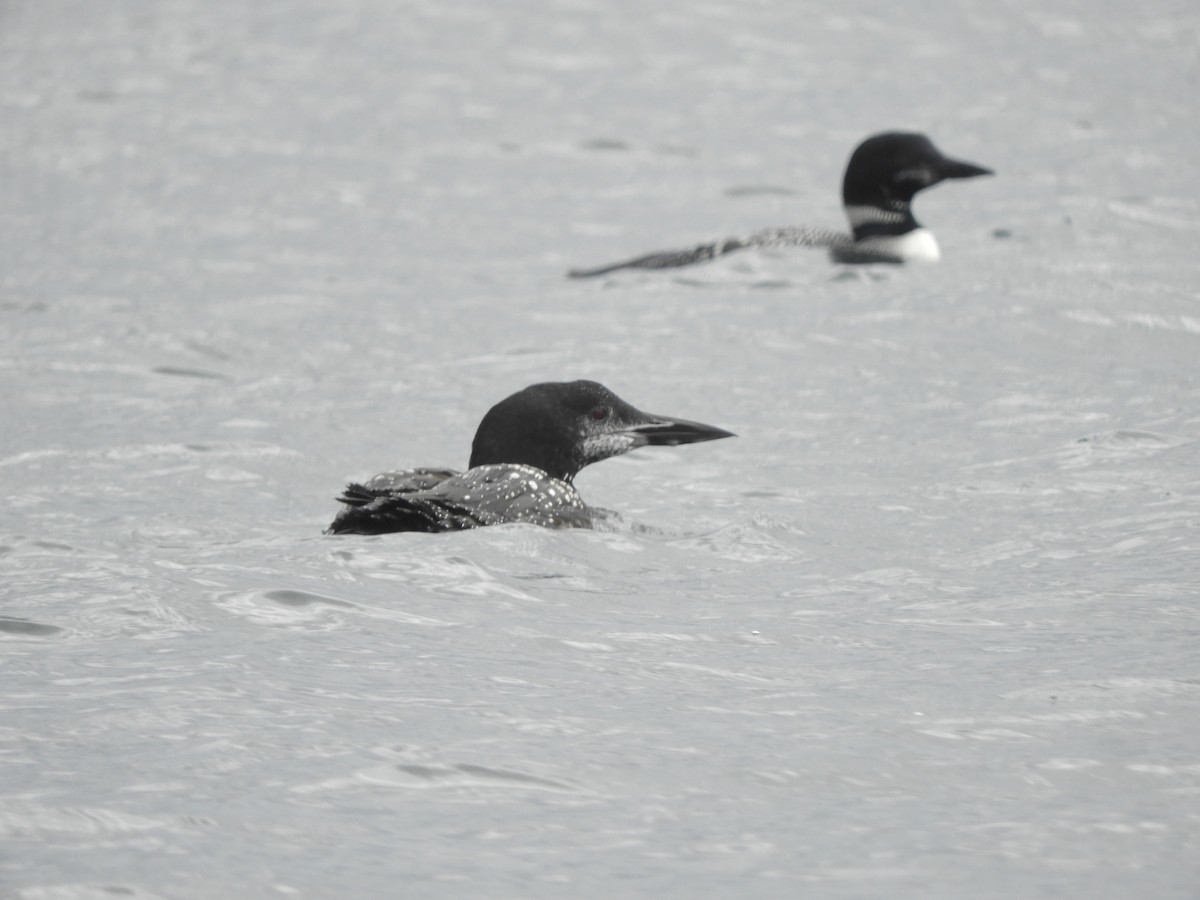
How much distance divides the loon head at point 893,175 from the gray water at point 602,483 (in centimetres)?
50

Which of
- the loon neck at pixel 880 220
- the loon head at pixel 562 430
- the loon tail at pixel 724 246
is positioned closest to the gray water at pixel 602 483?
the loon tail at pixel 724 246

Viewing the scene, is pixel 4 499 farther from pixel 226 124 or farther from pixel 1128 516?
pixel 226 124

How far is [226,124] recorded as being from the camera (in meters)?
12.9

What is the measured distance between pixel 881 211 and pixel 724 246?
961 millimetres

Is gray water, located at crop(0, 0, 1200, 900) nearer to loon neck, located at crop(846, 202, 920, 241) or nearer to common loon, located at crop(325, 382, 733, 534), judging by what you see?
common loon, located at crop(325, 382, 733, 534)

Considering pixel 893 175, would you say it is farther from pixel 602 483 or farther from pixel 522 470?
pixel 522 470

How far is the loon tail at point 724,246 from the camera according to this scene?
950cm

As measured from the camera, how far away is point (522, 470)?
5.02 m

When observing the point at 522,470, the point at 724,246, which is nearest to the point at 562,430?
the point at 522,470

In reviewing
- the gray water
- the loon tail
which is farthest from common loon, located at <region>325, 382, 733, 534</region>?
the loon tail

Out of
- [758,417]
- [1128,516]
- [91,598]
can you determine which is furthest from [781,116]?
[91,598]

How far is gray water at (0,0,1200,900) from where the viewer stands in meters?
3.15

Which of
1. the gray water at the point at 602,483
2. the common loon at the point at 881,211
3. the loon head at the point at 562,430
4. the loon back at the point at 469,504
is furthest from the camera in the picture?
the common loon at the point at 881,211

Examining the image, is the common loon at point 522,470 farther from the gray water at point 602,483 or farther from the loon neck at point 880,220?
the loon neck at point 880,220
